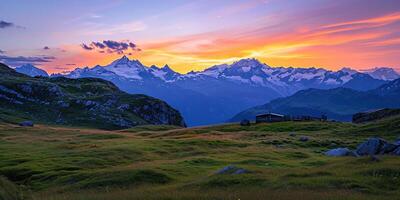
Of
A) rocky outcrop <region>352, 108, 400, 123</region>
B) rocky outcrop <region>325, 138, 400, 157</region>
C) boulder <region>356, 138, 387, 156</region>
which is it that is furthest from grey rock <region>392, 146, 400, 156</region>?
rocky outcrop <region>352, 108, 400, 123</region>

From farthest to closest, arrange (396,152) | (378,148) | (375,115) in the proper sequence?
(375,115) → (378,148) → (396,152)

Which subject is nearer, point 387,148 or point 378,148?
point 387,148

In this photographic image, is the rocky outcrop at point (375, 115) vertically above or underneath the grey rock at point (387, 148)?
above

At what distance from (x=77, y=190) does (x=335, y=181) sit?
23525 millimetres

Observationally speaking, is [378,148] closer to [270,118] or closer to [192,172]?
[192,172]

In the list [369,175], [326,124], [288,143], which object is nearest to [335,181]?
[369,175]

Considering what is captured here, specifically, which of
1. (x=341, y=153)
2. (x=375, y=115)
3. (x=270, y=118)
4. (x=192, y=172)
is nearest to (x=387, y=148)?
(x=341, y=153)

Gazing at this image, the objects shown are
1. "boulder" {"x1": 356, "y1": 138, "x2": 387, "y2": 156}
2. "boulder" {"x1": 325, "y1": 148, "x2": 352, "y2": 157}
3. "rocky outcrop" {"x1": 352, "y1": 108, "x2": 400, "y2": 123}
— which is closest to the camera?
"boulder" {"x1": 356, "y1": 138, "x2": 387, "y2": 156}

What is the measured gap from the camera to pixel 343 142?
79.8m

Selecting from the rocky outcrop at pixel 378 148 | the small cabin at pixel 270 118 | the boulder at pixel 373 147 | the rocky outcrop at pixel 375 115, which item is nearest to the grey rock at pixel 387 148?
the rocky outcrop at pixel 378 148

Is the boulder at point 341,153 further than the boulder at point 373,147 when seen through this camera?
Yes

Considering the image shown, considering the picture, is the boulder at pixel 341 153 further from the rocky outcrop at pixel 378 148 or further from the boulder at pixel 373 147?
the boulder at pixel 373 147

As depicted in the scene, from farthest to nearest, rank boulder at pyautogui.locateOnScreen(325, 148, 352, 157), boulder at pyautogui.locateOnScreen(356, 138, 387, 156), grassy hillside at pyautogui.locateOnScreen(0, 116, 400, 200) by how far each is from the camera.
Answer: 1. boulder at pyautogui.locateOnScreen(325, 148, 352, 157)
2. boulder at pyautogui.locateOnScreen(356, 138, 387, 156)
3. grassy hillside at pyautogui.locateOnScreen(0, 116, 400, 200)

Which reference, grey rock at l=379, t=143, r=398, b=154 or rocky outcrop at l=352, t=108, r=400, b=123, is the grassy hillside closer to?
grey rock at l=379, t=143, r=398, b=154
